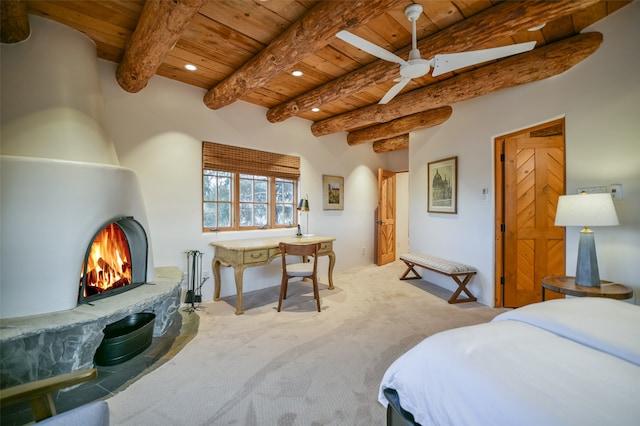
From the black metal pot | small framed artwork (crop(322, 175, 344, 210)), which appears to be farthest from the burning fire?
small framed artwork (crop(322, 175, 344, 210))

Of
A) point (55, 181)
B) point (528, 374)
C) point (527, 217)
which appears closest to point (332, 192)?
point (527, 217)

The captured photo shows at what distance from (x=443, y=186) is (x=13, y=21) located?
14.8ft

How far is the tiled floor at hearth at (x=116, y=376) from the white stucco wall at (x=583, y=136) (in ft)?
11.5

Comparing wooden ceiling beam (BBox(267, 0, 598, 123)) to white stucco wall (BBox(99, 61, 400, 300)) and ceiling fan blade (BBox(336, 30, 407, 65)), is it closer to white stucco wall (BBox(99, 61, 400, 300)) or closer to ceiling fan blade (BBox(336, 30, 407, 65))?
ceiling fan blade (BBox(336, 30, 407, 65))

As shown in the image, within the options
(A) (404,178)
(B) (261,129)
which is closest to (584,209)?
(B) (261,129)

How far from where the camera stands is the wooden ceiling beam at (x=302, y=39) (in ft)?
5.92

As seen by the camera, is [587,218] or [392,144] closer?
[587,218]

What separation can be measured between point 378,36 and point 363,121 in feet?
5.63

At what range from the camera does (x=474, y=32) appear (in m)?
2.10

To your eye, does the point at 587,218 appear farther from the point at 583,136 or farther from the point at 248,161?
the point at 248,161

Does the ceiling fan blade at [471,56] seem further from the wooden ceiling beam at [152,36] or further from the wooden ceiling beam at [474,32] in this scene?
the wooden ceiling beam at [152,36]

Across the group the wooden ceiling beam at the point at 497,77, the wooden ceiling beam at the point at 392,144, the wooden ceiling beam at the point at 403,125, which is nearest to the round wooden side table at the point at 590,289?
the wooden ceiling beam at the point at 497,77

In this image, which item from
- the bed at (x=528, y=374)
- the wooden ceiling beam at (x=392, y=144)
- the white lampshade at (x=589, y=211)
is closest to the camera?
the bed at (x=528, y=374)

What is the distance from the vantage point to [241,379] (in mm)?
1907
